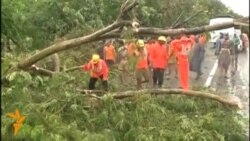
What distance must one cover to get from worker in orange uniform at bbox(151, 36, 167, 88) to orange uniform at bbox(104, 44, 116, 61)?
6.08 feet

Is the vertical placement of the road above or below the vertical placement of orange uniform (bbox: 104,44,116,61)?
below

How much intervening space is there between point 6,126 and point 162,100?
3425mm

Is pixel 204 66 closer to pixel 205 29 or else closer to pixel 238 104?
pixel 238 104

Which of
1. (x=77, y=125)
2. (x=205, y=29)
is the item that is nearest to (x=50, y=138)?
(x=77, y=125)

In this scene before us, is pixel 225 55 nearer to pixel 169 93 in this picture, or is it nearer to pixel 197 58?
pixel 197 58

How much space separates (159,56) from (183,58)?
0.54m

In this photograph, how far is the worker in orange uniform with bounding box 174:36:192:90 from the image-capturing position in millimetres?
11914

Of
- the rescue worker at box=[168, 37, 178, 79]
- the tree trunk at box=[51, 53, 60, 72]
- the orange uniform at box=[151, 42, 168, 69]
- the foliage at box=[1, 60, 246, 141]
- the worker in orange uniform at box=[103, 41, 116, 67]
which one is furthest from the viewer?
the worker in orange uniform at box=[103, 41, 116, 67]

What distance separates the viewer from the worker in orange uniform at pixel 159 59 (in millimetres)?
12086

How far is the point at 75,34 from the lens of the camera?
1270cm

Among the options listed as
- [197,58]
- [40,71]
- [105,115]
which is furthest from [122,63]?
[197,58]

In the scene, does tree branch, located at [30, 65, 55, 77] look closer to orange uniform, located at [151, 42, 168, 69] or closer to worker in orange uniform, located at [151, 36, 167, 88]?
worker in orange uniform, located at [151, 36, 167, 88]

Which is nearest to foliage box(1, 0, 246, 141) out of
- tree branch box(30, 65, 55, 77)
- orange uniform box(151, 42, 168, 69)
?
tree branch box(30, 65, 55, 77)

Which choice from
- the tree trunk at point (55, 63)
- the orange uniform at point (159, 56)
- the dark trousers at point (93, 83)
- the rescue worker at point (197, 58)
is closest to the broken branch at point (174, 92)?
the dark trousers at point (93, 83)
